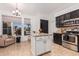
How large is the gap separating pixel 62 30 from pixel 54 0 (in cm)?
500

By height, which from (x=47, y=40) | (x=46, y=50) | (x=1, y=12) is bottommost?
(x=46, y=50)

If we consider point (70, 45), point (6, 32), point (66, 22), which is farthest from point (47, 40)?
point (6, 32)

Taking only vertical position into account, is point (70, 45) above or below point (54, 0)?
below

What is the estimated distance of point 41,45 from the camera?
429cm

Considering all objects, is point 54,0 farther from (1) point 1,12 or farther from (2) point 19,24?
(2) point 19,24

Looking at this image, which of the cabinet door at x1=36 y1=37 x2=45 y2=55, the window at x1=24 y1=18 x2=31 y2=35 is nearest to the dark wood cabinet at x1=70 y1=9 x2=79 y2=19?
the cabinet door at x1=36 y1=37 x2=45 y2=55

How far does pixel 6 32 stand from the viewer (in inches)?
296

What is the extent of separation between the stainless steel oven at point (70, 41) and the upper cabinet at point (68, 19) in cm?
85

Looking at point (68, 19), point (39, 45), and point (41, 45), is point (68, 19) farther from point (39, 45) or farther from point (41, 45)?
point (39, 45)

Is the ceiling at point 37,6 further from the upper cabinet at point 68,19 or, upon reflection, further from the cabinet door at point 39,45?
the cabinet door at point 39,45

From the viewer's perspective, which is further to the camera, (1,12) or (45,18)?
(45,18)

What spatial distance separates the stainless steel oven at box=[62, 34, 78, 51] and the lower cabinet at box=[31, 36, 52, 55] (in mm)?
1462

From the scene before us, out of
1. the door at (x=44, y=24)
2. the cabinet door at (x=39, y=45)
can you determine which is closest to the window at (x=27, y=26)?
the door at (x=44, y=24)

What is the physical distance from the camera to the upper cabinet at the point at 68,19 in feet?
18.4
